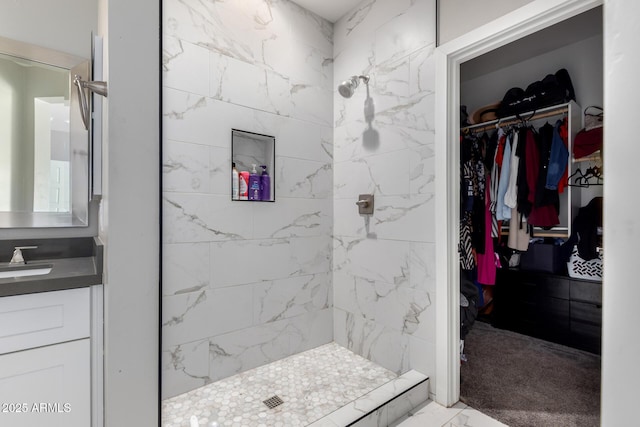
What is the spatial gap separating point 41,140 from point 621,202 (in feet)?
7.62

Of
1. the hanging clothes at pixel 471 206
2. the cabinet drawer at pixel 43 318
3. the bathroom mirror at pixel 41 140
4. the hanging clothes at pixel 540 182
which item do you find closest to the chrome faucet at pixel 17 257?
the bathroom mirror at pixel 41 140

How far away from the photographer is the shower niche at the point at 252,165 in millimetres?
2002

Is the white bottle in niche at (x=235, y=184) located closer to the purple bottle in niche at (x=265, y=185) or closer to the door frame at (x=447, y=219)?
the purple bottle in niche at (x=265, y=185)

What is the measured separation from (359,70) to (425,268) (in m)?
1.46

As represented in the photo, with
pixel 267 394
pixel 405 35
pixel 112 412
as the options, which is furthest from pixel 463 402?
pixel 405 35

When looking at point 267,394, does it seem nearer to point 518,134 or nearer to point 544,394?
point 544,394

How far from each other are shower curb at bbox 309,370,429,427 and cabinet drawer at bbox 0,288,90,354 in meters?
1.10

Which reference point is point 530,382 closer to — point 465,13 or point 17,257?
point 465,13

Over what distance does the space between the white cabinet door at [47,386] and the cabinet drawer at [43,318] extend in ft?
0.10

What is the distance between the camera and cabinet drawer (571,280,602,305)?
2.37m

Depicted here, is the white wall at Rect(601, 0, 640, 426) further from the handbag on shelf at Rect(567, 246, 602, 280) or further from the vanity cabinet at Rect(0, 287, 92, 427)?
the handbag on shelf at Rect(567, 246, 602, 280)

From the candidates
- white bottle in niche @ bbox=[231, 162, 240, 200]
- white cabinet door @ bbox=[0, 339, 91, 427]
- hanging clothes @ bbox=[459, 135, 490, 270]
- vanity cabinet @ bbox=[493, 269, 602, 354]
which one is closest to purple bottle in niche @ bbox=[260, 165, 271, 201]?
white bottle in niche @ bbox=[231, 162, 240, 200]

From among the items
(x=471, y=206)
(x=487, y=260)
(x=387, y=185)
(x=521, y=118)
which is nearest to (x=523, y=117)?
(x=521, y=118)

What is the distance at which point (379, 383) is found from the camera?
1.91 meters
